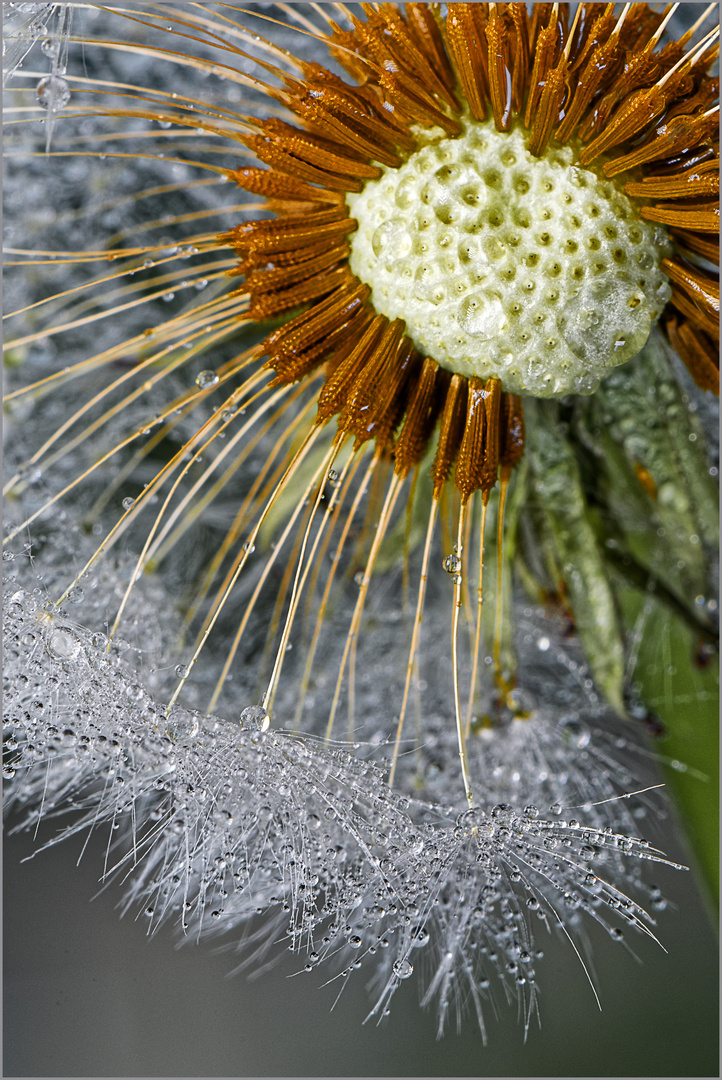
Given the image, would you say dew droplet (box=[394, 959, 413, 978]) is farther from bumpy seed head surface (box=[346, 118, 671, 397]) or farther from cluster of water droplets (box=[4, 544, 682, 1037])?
bumpy seed head surface (box=[346, 118, 671, 397])

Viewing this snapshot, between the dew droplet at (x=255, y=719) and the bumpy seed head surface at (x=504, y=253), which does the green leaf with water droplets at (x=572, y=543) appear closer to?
the bumpy seed head surface at (x=504, y=253)

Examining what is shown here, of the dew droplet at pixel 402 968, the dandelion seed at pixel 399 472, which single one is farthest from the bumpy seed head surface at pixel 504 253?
the dew droplet at pixel 402 968

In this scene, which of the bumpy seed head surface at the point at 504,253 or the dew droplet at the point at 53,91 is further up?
the dew droplet at the point at 53,91

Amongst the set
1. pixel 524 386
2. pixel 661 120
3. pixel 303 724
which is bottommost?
pixel 303 724

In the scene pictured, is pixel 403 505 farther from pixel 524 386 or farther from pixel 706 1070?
pixel 706 1070

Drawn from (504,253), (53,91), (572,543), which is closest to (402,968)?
(572,543)

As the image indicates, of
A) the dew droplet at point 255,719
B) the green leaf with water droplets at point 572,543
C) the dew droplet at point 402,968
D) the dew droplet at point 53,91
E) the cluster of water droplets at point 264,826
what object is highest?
the dew droplet at point 53,91

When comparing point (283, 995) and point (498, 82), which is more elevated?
point (498, 82)

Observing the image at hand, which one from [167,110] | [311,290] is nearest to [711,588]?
[311,290]
